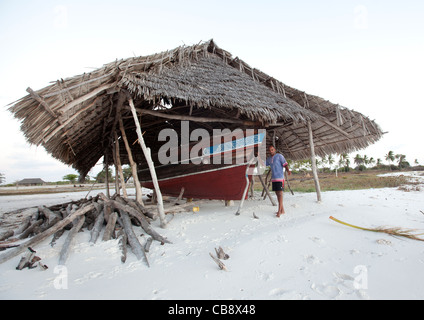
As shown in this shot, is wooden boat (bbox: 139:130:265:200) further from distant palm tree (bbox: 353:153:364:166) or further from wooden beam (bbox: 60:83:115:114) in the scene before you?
distant palm tree (bbox: 353:153:364:166)

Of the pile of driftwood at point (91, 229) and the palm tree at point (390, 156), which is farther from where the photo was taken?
the palm tree at point (390, 156)

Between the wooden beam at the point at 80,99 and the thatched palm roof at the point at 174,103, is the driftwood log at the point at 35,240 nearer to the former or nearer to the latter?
the thatched palm roof at the point at 174,103

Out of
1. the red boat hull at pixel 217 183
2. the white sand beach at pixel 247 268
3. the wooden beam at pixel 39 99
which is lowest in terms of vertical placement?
the white sand beach at pixel 247 268

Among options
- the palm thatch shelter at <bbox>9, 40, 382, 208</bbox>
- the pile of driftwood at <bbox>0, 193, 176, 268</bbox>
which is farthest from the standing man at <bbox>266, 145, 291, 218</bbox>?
the pile of driftwood at <bbox>0, 193, 176, 268</bbox>

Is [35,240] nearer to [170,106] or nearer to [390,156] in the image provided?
[170,106]

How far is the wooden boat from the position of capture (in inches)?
195

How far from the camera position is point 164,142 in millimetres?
8648

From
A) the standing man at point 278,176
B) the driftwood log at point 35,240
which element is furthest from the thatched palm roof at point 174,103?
the driftwood log at point 35,240

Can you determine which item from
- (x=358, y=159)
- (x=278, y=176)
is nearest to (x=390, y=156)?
(x=358, y=159)

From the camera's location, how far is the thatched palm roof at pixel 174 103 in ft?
11.8

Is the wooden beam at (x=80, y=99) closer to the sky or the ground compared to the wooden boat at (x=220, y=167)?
closer to the sky

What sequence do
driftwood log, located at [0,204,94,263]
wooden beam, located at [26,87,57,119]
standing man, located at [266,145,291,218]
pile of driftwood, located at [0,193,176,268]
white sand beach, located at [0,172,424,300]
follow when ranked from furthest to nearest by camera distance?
1. standing man, located at [266,145,291,218]
2. wooden beam, located at [26,87,57,119]
3. pile of driftwood, located at [0,193,176,268]
4. driftwood log, located at [0,204,94,263]
5. white sand beach, located at [0,172,424,300]

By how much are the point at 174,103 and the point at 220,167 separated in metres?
2.65
